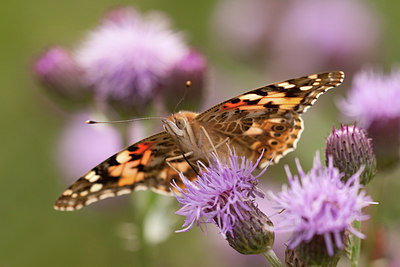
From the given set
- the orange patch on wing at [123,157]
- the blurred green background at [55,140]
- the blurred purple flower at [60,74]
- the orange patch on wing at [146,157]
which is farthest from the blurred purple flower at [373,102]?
the blurred purple flower at [60,74]

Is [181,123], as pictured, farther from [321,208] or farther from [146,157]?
[321,208]

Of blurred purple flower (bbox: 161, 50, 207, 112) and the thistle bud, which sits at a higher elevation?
blurred purple flower (bbox: 161, 50, 207, 112)

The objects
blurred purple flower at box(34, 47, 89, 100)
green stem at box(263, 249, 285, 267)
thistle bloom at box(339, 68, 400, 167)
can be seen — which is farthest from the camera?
blurred purple flower at box(34, 47, 89, 100)

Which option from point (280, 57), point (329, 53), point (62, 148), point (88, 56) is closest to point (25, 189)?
point (62, 148)

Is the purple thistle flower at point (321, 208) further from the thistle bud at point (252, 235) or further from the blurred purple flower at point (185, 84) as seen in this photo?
the blurred purple flower at point (185, 84)

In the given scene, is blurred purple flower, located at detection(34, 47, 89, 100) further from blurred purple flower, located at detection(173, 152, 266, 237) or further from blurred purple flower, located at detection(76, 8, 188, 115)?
blurred purple flower, located at detection(173, 152, 266, 237)

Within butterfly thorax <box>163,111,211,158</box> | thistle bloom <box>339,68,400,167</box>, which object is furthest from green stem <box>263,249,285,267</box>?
thistle bloom <box>339,68,400,167</box>

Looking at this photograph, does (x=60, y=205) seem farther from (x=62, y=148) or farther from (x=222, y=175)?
(x=62, y=148)
